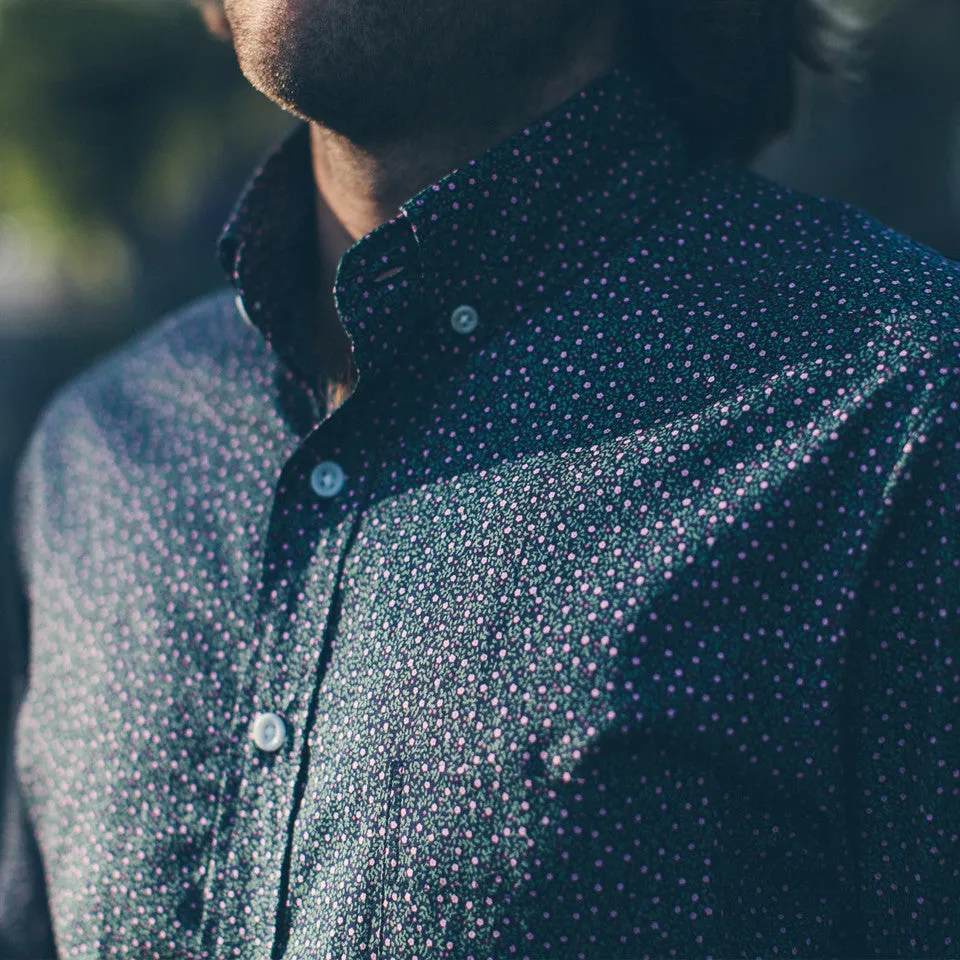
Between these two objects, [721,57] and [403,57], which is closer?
[403,57]

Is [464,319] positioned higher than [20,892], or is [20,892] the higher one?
[464,319]

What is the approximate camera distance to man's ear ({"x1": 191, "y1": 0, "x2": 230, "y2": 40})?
1.72 metres

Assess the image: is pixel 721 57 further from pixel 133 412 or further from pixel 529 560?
pixel 133 412

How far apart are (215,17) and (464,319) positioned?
3.01 ft

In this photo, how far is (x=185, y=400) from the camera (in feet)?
5.54

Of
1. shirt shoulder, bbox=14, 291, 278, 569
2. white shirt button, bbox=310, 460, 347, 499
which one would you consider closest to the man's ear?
shirt shoulder, bbox=14, 291, 278, 569

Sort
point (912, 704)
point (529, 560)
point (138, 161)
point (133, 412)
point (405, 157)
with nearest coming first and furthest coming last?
1. point (912, 704)
2. point (529, 560)
3. point (405, 157)
4. point (133, 412)
5. point (138, 161)

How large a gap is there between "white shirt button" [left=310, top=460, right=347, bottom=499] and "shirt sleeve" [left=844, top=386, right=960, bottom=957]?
701 millimetres

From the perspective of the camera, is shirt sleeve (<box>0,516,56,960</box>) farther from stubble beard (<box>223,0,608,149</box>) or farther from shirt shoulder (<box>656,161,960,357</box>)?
shirt shoulder (<box>656,161,960,357</box>)

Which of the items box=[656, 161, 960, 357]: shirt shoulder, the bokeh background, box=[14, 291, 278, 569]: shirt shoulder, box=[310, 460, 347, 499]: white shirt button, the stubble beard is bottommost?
the bokeh background

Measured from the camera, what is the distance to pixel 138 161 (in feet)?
26.1

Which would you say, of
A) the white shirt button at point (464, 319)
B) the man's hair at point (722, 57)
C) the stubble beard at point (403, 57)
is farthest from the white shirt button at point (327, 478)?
the man's hair at point (722, 57)

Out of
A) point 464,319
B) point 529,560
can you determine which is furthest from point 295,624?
point 464,319

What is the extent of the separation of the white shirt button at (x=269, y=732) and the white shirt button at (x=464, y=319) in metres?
0.60
